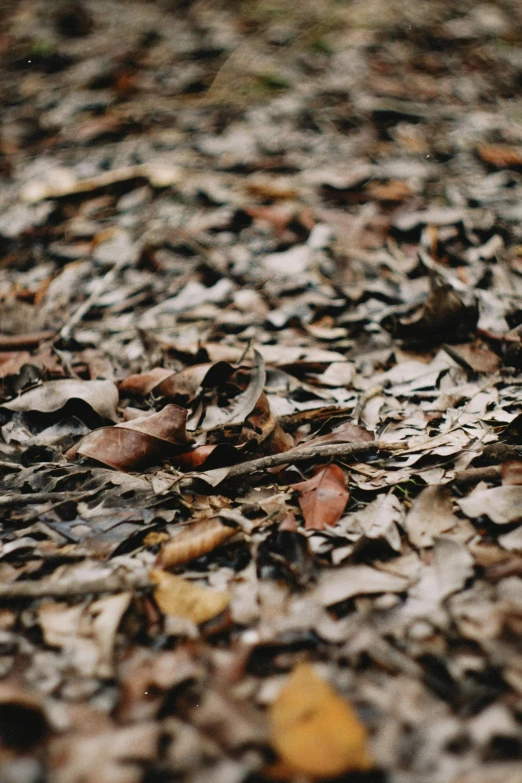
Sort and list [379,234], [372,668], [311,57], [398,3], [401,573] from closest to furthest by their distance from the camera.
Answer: [372,668], [401,573], [379,234], [311,57], [398,3]

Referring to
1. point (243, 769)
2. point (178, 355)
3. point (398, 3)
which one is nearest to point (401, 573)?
point (243, 769)

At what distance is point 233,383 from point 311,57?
3.27 metres

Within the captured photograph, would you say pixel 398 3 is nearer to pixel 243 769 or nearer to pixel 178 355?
pixel 178 355

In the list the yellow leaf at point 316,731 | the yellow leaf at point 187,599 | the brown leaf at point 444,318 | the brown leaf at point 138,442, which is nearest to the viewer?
the yellow leaf at point 316,731

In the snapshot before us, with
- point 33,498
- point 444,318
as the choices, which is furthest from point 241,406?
point 444,318

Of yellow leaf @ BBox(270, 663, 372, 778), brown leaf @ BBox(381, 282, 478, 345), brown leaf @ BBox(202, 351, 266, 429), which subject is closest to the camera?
yellow leaf @ BBox(270, 663, 372, 778)

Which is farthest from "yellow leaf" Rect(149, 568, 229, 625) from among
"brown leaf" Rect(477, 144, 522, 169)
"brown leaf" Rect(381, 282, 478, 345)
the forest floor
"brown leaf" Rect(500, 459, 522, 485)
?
"brown leaf" Rect(477, 144, 522, 169)

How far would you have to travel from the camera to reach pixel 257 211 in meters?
2.62

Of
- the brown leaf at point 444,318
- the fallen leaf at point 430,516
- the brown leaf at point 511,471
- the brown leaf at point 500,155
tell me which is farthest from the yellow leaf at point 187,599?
the brown leaf at point 500,155

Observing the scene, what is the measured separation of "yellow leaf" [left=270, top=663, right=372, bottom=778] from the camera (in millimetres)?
720

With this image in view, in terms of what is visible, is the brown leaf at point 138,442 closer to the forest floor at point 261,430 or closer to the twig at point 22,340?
the forest floor at point 261,430

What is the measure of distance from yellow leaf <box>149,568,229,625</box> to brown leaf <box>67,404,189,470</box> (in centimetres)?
37

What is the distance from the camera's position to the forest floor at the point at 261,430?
2.62 feet

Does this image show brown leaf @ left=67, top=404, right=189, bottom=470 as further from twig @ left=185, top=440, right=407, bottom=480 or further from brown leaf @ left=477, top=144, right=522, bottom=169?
brown leaf @ left=477, top=144, right=522, bottom=169
